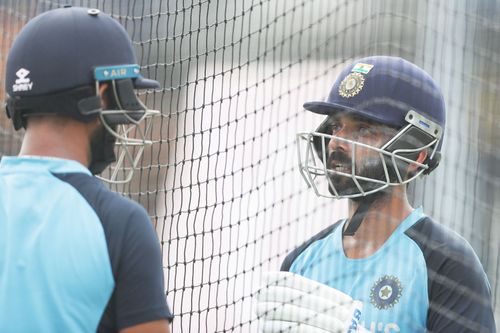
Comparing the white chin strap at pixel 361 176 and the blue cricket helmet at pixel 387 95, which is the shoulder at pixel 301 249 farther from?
the blue cricket helmet at pixel 387 95

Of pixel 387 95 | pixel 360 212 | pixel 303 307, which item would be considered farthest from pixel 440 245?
pixel 387 95

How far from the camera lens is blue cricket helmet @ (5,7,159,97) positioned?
2.64 meters

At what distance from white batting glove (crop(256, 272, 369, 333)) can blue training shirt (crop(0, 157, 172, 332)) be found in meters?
0.82

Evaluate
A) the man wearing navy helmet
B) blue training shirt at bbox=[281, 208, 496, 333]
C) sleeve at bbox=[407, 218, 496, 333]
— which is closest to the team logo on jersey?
blue training shirt at bbox=[281, 208, 496, 333]

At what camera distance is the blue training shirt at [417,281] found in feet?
10.2

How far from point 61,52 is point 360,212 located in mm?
1280

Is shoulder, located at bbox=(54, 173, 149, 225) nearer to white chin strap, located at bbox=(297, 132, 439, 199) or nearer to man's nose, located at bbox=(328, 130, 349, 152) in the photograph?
white chin strap, located at bbox=(297, 132, 439, 199)

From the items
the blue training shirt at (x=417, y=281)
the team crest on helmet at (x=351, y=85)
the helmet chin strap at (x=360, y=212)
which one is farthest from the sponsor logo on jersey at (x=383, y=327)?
the team crest on helmet at (x=351, y=85)

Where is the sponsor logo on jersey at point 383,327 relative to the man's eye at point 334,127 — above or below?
below

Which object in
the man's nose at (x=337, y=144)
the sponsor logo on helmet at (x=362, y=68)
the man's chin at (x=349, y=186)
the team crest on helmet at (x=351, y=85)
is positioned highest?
the sponsor logo on helmet at (x=362, y=68)

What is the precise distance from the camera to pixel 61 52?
2.64 metres

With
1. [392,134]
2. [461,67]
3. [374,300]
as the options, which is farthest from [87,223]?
[461,67]

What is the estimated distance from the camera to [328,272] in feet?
11.2

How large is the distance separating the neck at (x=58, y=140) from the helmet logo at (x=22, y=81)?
3.6 inches
